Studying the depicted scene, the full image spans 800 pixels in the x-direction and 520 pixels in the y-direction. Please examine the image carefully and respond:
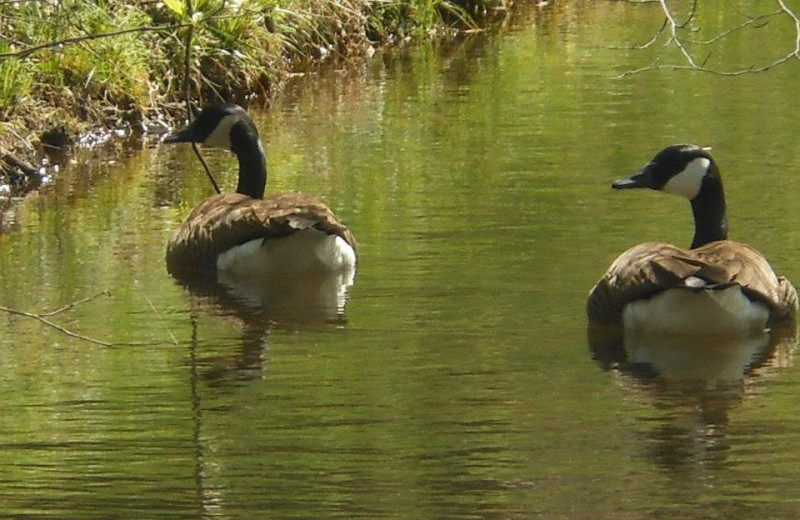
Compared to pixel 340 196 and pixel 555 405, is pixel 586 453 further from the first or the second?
pixel 340 196

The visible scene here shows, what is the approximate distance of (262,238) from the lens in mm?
11578

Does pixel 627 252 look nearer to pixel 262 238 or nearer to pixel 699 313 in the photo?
pixel 699 313

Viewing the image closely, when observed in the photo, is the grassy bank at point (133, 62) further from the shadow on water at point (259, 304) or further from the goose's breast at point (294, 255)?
the shadow on water at point (259, 304)

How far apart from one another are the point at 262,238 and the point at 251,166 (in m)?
1.67

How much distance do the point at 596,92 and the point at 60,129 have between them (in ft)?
16.5

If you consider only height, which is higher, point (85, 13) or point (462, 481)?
point (85, 13)

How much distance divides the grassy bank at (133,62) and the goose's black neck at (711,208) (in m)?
4.53

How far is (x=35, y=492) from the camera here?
Answer: 7.31 meters

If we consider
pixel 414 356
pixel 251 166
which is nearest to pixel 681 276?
pixel 414 356

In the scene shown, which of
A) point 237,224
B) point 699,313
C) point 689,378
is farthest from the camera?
point 237,224

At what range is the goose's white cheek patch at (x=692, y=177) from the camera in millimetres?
10852

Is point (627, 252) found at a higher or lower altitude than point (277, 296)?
higher

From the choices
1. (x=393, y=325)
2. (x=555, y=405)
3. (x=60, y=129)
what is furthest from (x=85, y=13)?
(x=555, y=405)

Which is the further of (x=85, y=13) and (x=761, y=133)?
(x=85, y=13)
